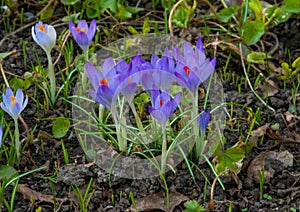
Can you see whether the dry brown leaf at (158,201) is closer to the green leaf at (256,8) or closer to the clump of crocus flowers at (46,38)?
the clump of crocus flowers at (46,38)

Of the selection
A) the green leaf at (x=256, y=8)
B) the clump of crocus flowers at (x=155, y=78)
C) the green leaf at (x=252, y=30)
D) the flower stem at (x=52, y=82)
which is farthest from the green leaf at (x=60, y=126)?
the green leaf at (x=256, y=8)

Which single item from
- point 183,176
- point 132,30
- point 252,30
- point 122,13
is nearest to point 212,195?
point 183,176

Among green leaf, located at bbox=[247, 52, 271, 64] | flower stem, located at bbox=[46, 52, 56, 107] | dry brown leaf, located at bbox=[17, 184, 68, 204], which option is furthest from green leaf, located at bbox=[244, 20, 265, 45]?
dry brown leaf, located at bbox=[17, 184, 68, 204]

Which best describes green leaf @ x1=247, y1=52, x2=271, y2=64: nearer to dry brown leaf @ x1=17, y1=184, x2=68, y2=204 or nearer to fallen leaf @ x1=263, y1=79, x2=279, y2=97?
fallen leaf @ x1=263, y1=79, x2=279, y2=97

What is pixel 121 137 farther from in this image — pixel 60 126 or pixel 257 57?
pixel 257 57

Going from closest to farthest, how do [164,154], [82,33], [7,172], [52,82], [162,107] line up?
[162,107], [164,154], [7,172], [82,33], [52,82]
